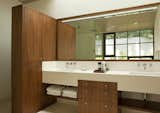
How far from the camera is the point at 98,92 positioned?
85.3 inches

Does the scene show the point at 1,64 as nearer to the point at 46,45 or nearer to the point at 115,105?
the point at 46,45

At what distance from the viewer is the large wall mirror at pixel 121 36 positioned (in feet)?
7.92

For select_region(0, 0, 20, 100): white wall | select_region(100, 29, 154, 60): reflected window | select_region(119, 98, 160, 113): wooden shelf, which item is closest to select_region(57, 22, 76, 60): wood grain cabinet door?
select_region(100, 29, 154, 60): reflected window

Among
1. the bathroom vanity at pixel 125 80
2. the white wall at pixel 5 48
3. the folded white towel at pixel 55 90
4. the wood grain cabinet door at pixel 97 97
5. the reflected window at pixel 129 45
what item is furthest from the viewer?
the white wall at pixel 5 48

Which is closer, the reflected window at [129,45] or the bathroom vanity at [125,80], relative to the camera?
the bathroom vanity at [125,80]

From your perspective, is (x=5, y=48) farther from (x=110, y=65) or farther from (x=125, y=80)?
(x=125, y=80)

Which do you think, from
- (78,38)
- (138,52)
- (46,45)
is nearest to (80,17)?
(78,38)

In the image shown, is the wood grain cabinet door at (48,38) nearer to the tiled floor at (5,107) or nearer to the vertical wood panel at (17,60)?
the vertical wood panel at (17,60)

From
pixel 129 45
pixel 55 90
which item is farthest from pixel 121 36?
pixel 55 90

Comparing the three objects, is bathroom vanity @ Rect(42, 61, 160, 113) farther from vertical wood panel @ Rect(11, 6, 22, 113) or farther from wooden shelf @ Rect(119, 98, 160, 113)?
vertical wood panel @ Rect(11, 6, 22, 113)

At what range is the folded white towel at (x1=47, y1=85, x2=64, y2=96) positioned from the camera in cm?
264

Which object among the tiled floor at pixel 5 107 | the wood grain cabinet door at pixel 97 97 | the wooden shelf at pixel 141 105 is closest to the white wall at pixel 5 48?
the tiled floor at pixel 5 107

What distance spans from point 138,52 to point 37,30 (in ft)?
6.37

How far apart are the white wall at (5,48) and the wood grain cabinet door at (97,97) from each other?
7.22 feet
